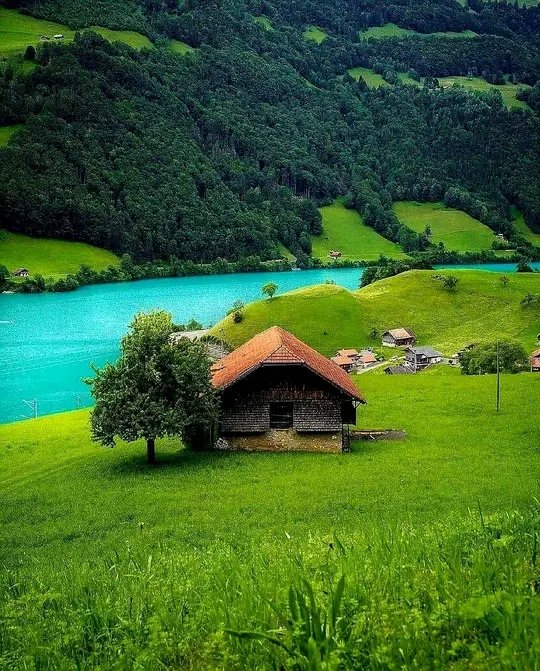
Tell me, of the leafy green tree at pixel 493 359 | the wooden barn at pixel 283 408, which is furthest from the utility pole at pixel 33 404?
the leafy green tree at pixel 493 359

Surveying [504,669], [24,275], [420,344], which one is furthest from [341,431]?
[24,275]

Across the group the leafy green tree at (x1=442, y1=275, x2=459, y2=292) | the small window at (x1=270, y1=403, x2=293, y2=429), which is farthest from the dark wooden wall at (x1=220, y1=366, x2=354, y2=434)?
the leafy green tree at (x1=442, y1=275, x2=459, y2=292)

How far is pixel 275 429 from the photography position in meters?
38.1

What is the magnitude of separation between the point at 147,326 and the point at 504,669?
32742 mm

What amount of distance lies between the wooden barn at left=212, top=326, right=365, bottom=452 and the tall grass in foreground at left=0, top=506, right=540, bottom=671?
97.3ft

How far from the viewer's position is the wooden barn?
37.4 metres

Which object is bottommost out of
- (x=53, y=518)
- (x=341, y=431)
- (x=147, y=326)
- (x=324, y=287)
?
(x=53, y=518)

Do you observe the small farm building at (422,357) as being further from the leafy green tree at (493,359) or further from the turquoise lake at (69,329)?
the turquoise lake at (69,329)

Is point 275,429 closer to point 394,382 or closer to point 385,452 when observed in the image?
point 385,452

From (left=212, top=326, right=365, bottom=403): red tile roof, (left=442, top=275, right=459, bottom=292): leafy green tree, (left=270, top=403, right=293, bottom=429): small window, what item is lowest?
(left=270, top=403, right=293, bottom=429): small window

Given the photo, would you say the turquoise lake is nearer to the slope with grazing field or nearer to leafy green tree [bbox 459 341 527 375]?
the slope with grazing field

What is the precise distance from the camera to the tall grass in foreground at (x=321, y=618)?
14.2 ft

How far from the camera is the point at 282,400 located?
3772cm

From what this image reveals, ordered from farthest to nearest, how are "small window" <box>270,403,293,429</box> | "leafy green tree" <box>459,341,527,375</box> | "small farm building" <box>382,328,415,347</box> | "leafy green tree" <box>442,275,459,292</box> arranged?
"leafy green tree" <box>442,275,459,292</box> → "small farm building" <box>382,328,415,347</box> → "leafy green tree" <box>459,341,527,375</box> → "small window" <box>270,403,293,429</box>
